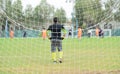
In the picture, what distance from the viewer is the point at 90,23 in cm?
1162

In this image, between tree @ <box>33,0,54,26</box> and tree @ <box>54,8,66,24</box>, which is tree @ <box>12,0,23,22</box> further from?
tree @ <box>54,8,66,24</box>

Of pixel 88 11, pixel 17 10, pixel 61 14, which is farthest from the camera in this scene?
pixel 61 14

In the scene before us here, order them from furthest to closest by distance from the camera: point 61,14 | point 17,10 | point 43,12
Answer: point 61,14 < point 43,12 < point 17,10

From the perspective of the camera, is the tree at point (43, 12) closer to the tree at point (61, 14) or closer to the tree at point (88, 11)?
the tree at point (61, 14)

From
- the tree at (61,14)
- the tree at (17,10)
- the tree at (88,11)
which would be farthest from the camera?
the tree at (61,14)

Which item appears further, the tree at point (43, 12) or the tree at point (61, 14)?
the tree at point (61, 14)

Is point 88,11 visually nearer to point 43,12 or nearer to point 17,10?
point 43,12

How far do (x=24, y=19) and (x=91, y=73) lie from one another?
2.41 meters

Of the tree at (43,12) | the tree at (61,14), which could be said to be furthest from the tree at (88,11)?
the tree at (43,12)

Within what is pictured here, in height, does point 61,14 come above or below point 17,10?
below

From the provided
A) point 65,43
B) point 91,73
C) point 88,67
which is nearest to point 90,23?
point 88,67

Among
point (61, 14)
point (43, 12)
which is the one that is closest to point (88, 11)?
point (61, 14)

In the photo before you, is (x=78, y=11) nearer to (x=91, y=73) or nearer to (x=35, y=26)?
(x=35, y=26)

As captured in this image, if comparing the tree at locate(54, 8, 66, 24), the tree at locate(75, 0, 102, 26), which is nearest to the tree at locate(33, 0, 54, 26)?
the tree at locate(54, 8, 66, 24)
